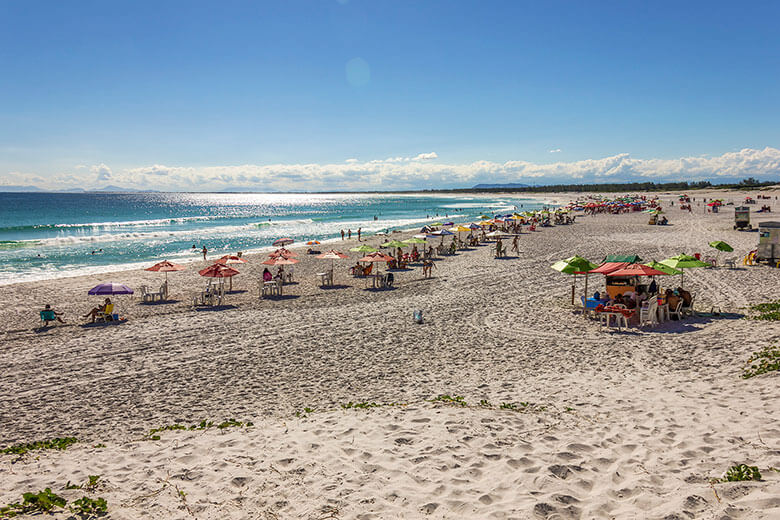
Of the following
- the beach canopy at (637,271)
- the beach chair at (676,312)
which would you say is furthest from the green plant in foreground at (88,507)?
the beach chair at (676,312)

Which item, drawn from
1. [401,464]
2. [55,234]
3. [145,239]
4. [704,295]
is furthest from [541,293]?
[55,234]

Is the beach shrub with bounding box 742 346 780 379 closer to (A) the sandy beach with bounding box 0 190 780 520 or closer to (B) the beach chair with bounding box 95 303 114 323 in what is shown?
(A) the sandy beach with bounding box 0 190 780 520

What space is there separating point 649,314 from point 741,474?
7859 mm

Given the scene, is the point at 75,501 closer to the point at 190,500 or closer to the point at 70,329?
the point at 190,500

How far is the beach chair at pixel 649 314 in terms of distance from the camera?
11.4 m

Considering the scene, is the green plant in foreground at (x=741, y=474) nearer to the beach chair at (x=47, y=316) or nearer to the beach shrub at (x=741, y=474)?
the beach shrub at (x=741, y=474)

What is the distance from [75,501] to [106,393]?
4.62 m

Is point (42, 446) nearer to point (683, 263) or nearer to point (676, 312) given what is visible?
point (676, 312)

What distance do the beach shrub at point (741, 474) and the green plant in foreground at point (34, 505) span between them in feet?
21.6

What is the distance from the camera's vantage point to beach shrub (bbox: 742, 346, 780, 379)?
7519 millimetres

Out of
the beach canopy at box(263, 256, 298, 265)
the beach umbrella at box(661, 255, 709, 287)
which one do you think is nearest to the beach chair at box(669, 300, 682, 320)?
the beach umbrella at box(661, 255, 709, 287)

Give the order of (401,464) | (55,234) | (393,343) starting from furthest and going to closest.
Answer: (55,234) → (393,343) → (401,464)

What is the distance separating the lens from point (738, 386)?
712 cm

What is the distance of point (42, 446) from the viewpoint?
631cm
